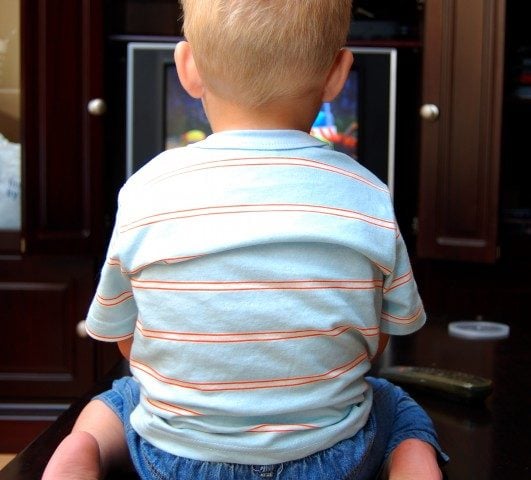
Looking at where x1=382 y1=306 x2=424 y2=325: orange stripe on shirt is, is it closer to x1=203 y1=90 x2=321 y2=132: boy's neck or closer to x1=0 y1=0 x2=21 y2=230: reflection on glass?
x1=203 y1=90 x2=321 y2=132: boy's neck

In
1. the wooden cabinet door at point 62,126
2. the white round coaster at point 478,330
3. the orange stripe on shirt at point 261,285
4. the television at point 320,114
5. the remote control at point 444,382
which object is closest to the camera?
the orange stripe on shirt at point 261,285

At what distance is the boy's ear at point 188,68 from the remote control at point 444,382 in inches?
15.8

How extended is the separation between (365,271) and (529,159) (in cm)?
204

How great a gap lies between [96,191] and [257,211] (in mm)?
1538

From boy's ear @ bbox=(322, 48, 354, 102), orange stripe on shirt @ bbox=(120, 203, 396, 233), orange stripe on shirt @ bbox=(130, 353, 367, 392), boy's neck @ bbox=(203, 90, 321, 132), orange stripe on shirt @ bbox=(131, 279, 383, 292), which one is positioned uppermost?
boy's ear @ bbox=(322, 48, 354, 102)

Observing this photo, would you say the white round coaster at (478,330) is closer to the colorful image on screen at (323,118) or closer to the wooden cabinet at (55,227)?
the colorful image on screen at (323,118)

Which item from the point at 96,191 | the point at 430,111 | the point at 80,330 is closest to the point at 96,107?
the point at 96,191

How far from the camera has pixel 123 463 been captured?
2.56ft

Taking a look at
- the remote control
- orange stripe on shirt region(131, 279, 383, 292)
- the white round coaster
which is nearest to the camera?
orange stripe on shirt region(131, 279, 383, 292)

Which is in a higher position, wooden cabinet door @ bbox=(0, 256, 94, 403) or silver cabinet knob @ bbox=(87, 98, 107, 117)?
silver cabinet knob @ bbox=(87, 98, 107, 117)

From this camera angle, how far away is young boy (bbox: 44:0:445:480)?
2.27 ft

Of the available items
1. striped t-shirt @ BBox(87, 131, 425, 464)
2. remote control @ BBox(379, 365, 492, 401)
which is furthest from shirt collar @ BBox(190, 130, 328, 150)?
remote control @ BBox(379, 365, 492, 401)

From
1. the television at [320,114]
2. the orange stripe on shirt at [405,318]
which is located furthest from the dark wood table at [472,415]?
the television at [320,114]

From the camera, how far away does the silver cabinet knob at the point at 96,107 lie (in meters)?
2.14
